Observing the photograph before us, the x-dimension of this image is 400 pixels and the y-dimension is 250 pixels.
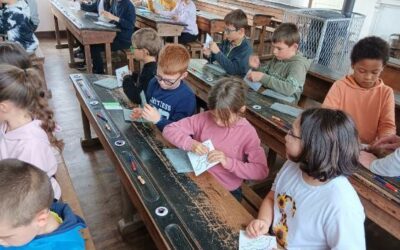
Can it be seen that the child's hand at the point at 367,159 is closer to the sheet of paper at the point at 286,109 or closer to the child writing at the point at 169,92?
the sheet of paper at the point at 286,109

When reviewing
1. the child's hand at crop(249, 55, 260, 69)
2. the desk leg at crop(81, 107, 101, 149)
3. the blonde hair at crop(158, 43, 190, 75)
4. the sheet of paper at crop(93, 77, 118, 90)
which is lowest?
the desk leg at crop(81, 107, 101, 149)

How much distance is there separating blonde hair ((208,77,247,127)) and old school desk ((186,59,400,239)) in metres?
0.53

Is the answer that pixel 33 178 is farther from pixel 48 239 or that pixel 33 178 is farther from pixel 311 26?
pixel 311 26

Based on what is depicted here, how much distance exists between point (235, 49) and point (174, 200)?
194cm

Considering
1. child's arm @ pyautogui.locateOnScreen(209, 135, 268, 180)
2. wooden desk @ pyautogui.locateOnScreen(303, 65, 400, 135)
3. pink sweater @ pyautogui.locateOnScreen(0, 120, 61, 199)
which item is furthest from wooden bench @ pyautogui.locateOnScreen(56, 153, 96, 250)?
wooden desk @ pyautogui.locateOnScreen(303, 65, 400, 135)

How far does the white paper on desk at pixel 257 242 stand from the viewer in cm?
110

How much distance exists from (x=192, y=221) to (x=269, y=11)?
21.7 feet

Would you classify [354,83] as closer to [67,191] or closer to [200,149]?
[200,149]

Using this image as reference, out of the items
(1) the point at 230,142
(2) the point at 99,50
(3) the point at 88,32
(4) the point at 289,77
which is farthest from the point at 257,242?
(2) the point at 99,50

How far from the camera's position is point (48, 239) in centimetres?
98

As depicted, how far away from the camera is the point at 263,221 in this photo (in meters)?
1.18

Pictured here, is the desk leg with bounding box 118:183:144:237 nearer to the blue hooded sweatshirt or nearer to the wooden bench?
the wooden bench

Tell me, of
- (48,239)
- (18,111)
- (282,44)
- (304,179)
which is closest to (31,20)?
(18,111)

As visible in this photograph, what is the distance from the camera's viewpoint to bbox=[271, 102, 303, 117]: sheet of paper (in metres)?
2.07
